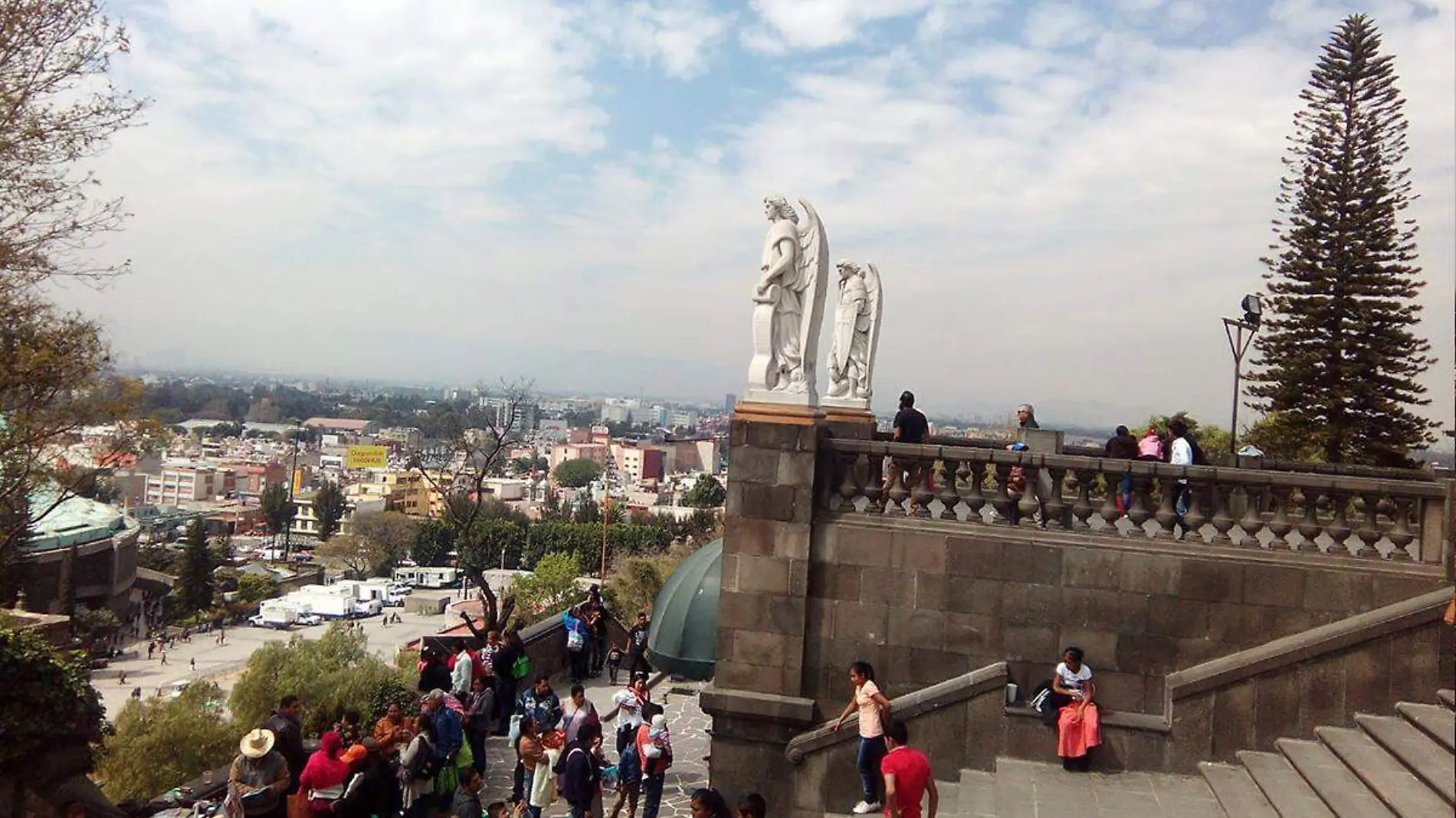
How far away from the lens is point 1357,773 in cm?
607

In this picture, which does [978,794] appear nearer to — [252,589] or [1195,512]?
[1195,512]

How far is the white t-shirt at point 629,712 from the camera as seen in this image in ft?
27.5

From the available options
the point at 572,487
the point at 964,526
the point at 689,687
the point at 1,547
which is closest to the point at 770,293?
the point at 964,526

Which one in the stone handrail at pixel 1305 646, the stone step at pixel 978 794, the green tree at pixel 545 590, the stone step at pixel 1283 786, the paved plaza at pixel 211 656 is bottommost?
the paved plaza at pixel 211 656

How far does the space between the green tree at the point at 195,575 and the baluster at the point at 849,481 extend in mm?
72340

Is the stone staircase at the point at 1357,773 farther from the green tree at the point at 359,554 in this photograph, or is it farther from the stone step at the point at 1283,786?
the green tree at the point at 359,554

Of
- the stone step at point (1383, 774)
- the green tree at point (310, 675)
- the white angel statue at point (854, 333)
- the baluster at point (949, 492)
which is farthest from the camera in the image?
the green tree at point (310, 675)

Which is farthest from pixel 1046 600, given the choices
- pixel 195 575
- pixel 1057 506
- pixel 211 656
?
pixel 195 575

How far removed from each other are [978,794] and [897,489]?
2.49 metres

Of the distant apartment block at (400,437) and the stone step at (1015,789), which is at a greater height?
the stone step at (1015,789)

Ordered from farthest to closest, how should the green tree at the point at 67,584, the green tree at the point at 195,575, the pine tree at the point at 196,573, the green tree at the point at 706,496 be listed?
the green tree at the point at 706,496
the green tree at the point at 195,575
the pine tree at the point at 196,573
the green tree at the point at 67,584

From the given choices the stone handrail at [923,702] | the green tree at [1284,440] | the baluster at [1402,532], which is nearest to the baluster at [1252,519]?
the baluster at [1402,532]

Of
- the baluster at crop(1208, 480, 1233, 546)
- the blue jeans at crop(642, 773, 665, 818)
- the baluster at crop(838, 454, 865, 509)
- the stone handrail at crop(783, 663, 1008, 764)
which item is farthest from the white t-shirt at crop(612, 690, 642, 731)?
the baluster at crop(1208, 480, 1233, 546)

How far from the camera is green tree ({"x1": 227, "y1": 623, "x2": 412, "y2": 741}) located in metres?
14.7
